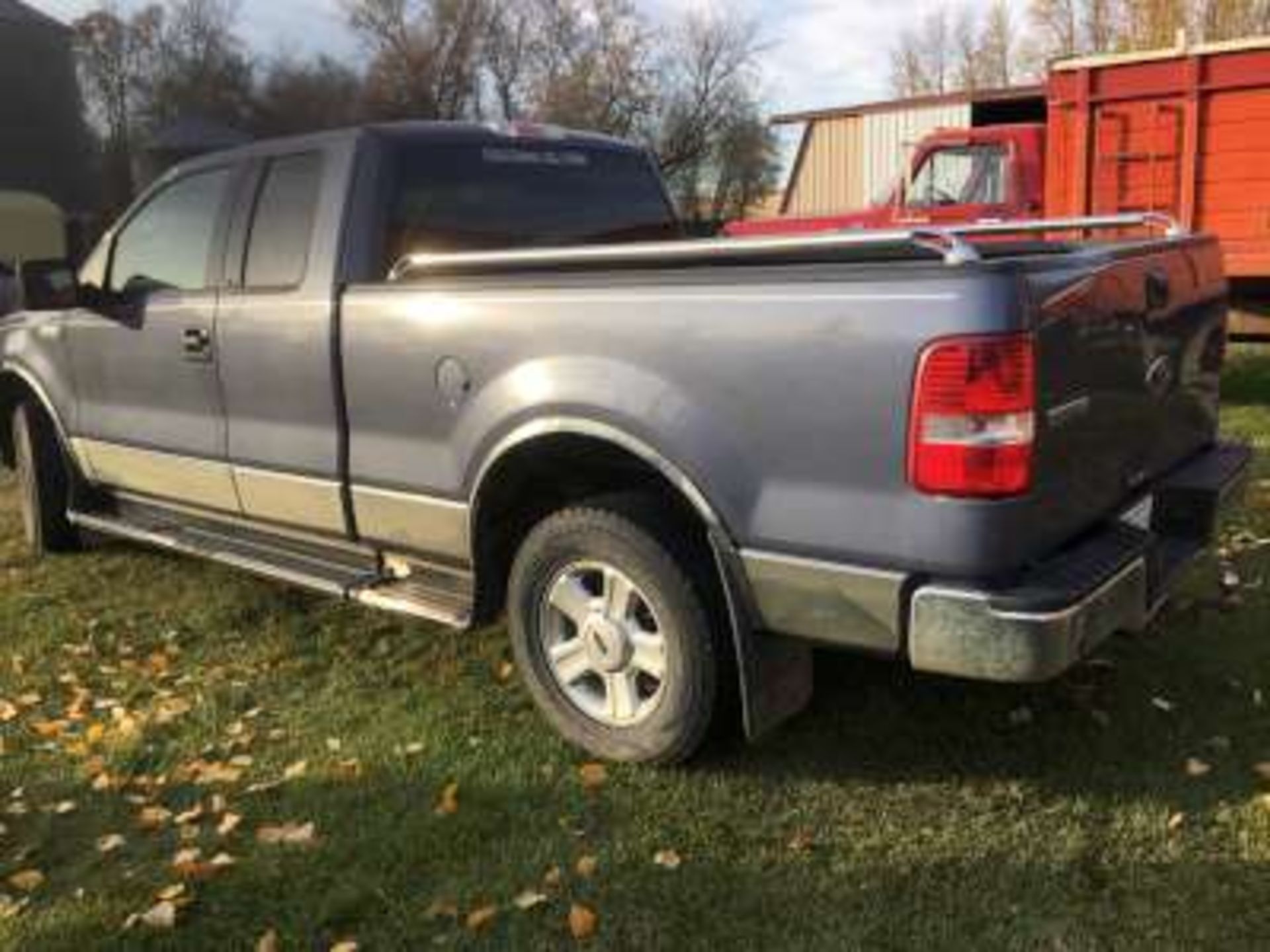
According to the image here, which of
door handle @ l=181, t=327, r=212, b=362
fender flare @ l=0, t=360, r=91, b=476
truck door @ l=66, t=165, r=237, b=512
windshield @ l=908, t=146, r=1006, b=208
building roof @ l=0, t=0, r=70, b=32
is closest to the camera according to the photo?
door handle @ l=181, t=327, r=212, b=362

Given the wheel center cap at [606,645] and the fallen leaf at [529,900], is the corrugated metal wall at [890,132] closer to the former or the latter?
the wheel center cap at [606,645]

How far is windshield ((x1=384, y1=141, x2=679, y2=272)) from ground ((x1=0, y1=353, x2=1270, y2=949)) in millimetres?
1514

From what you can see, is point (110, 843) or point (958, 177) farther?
point (958, 177)

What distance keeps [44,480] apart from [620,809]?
4.05m

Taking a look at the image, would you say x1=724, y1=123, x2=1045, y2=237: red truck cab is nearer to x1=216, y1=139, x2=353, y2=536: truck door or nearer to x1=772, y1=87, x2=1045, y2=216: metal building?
x1=216, y1=139, x2=353, y2=536: truck door

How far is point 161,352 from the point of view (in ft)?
17.3

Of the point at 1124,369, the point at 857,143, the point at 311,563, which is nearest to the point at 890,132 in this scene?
the point at 857,143

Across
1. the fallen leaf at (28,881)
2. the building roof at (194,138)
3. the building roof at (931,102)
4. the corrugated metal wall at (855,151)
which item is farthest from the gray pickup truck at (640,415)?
the building roof at (194,138)

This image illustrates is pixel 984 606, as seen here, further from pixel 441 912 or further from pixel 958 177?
pixel 958 177

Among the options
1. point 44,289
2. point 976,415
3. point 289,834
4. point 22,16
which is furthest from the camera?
point 22,16

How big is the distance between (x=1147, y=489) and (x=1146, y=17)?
39.3 m

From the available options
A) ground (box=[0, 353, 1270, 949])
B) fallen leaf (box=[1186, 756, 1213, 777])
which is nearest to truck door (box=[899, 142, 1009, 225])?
ground (box=[0, 353, 1270, 949])

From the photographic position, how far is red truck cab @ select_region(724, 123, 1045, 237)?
10.8m

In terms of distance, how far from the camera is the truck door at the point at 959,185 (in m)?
10.8
